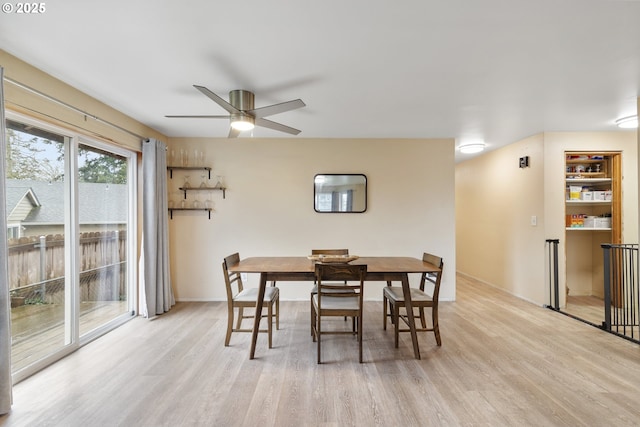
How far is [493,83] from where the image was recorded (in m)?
2.59

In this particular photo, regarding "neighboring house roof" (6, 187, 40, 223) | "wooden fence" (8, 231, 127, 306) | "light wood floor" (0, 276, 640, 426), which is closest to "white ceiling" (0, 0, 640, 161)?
"neighboring house roof" (6, 187, 40, 223)

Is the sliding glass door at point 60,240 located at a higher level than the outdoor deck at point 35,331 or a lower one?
higher

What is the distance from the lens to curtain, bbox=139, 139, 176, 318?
3.66m

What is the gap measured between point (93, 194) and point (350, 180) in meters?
3.13

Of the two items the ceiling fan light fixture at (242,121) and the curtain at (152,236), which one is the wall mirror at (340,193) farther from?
the curtain at (152,236)

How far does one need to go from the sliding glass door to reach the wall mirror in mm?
2517

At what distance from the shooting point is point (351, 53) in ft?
6.92

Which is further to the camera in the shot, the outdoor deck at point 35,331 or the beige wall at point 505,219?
the beige wall at point 505,219

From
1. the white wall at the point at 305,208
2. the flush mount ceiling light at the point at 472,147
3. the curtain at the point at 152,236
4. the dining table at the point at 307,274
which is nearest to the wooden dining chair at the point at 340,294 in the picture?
the dining table at the point at 307,274

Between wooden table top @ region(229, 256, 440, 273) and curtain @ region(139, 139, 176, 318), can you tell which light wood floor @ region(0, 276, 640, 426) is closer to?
curtain @ region(139, 139, 176, 318)

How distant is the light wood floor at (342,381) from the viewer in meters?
1.87

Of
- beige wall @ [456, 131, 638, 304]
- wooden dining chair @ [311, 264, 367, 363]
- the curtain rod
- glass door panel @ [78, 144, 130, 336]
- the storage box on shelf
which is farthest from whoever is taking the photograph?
the storage box on shelf

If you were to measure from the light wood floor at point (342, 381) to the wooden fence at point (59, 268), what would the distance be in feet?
1.78

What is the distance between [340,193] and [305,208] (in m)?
0.56
